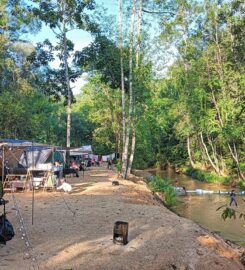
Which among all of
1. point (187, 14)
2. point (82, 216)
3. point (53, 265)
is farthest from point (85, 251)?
point (187, 14)

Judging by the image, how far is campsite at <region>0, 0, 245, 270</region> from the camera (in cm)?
937

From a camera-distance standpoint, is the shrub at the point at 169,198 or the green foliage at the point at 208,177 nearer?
the shrub at the point at 169,198

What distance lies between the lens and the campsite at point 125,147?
30.7 feet

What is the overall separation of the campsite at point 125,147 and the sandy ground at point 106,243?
0.12ft

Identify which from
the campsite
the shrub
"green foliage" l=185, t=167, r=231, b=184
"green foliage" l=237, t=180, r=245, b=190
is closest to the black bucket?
the campsite

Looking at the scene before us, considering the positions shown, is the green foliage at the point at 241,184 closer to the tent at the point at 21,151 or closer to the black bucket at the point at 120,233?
the tent at the point at 21,151

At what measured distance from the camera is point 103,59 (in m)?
28.2

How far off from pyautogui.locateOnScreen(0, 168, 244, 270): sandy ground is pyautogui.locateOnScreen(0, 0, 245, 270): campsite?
0.04 meters

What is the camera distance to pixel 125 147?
85.2 ft

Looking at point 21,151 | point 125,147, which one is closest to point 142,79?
point 125,147

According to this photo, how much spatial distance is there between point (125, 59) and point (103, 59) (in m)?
1.46

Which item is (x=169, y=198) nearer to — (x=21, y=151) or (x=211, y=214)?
(x=211, y=214)

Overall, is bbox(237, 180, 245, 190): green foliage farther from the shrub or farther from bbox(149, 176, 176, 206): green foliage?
the shrub

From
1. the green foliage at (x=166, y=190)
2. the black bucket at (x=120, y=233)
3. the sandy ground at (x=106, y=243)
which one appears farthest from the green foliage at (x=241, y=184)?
the black bucket at (x=120, y=233)
